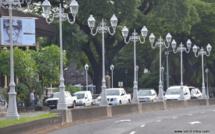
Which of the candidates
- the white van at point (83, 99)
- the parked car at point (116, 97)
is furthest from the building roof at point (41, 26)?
the parked car at point (116, 97)

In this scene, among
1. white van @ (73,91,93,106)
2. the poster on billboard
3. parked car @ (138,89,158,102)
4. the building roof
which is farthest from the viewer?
the building roof

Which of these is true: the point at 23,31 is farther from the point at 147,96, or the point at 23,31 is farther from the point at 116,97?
the point at 147,96

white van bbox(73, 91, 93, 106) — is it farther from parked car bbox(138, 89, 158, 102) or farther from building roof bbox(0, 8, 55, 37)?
building roof bbox(0, 8, 55, 37)

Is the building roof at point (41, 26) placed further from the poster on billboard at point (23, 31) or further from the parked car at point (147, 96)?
the parked car at point (147, 96)

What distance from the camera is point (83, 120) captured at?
3312 cm

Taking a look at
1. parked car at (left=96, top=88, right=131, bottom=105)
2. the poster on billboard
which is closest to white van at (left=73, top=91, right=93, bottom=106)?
parked car at (left=96, top=88, right=131, bottom=105)

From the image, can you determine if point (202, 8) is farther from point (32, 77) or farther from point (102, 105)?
point (102, 105)

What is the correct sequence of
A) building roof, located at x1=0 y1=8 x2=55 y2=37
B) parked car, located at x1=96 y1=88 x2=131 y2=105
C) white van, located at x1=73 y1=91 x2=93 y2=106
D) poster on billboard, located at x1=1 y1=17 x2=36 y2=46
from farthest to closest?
building roof, located at x1=0 y1=8 x2=55 y2=37
white van, located at x1=73 y1=91 x2=93 y2=106
poster on billboard, located at x1=1 y1=17 x2=36 y2=46
parked car, located at x1=96 y1=88 x2=131 y2=105

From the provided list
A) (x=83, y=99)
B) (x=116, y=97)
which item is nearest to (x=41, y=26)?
(x=83, y=99)

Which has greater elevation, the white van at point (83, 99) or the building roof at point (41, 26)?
the building roof at point (41, 26)

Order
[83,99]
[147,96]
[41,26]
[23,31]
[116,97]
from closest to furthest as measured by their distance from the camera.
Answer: [116,97] < [23,31] < [83,99] < [147,96] < [41,26]

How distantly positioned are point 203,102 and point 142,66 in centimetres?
4715

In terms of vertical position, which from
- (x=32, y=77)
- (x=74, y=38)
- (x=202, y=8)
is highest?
(x=202, y=8)

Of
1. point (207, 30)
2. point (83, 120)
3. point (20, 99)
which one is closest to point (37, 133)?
point (83, 120)
